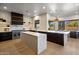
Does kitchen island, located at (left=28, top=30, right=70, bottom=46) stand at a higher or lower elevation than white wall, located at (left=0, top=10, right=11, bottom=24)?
lower

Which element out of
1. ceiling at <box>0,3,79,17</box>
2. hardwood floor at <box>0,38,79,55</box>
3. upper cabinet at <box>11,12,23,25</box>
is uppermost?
ceiling at <box>0,3,79,17</box>

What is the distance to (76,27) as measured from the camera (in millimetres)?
6285

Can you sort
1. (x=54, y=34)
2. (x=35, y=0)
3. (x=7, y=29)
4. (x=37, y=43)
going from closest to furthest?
(x=35, y=0) < (x=37, y=43) < (x=54, y=34) < (x=7, y=29)

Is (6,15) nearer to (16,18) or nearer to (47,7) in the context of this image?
(16,18)

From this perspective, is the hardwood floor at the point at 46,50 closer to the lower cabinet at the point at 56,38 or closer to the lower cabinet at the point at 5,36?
the lower cabinet at the point at 56,38

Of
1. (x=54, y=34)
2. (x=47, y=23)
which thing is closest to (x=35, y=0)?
(x=54, y=34)

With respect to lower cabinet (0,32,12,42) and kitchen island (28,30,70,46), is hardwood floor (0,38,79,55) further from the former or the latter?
lower cabinet (0,32,12,42)

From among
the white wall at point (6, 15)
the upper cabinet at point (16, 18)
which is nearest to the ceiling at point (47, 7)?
the white wall at point (6, 15)

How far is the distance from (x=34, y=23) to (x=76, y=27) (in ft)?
18.6

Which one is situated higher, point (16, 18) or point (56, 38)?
point (16, 18)

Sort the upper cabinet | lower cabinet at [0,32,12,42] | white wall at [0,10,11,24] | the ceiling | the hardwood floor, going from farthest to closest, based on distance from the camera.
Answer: the upper cabinet, white wall at [0,10,11,24], lower cabinet at [0,32,12,42], the ceiling, the hardwood floor

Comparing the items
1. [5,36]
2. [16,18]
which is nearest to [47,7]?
[16,18]

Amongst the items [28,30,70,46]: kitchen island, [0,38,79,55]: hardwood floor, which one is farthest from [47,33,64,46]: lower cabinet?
[0,38,79,55]: hardwood floor

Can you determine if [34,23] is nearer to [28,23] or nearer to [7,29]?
[28,23]
